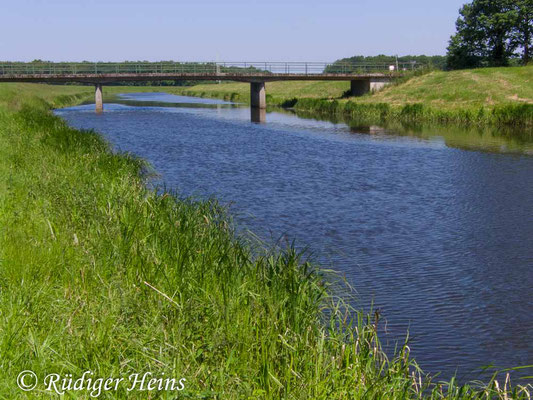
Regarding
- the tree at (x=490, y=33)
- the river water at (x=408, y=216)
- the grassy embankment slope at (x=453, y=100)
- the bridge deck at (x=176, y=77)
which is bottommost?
the river water at (x=408, y=216)

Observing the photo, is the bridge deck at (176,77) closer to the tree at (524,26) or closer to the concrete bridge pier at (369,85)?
the concrete bridge pier at (369,85)

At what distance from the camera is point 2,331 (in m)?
7.22

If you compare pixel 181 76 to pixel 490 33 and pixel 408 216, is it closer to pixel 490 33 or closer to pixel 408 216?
pixel 490 33

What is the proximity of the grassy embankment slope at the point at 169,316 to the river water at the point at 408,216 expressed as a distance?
1.92 m

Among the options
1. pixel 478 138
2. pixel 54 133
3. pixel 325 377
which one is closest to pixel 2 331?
pixel 325 377

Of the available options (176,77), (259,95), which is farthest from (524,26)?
(176,77)

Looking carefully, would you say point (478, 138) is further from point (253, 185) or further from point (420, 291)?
point (420, 291)

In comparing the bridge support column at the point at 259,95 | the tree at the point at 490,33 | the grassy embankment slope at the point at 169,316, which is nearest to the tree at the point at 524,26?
the tree at the point at 490,33

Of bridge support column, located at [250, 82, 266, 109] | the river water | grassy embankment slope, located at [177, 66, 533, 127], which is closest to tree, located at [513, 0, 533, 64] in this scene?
grassy embankment slope, located at [177, 66, 533, 127]

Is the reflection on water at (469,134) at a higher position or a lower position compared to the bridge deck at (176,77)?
lower

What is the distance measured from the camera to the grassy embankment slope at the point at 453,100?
5184cm

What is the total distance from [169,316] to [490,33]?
77823 mm

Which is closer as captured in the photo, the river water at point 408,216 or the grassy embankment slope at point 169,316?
the grassy embankment slope at point 169,316

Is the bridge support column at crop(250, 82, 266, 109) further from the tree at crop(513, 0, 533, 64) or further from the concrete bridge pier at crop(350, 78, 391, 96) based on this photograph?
the tree at crop(513, 0, 533, 64)
